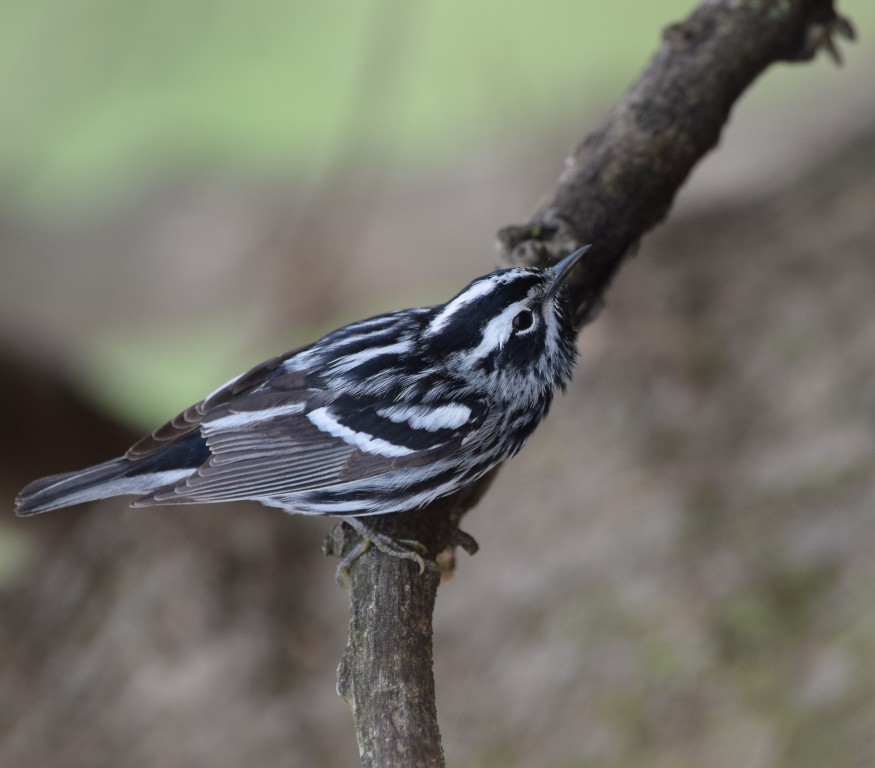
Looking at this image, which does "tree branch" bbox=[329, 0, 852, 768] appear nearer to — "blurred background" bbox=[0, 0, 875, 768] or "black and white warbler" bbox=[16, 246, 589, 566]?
"black and white warbler" bbox=[16, 246, 589, 566]

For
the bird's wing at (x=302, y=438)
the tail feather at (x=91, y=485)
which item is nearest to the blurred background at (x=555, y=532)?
the tail feather at (x=91, y=485)

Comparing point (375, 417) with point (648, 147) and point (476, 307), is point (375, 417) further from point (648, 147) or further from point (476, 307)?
point (648, 147)

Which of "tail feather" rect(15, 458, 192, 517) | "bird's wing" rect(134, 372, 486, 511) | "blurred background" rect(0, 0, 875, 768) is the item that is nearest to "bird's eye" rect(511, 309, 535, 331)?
"bird's wing" rect(134, 372, 486, 511)

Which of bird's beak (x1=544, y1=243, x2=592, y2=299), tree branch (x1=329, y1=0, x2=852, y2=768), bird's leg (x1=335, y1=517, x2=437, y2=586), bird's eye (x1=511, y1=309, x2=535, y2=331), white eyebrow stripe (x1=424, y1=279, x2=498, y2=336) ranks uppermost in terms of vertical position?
tree branch (x1=329, y1=0, x2=852, y2=768)

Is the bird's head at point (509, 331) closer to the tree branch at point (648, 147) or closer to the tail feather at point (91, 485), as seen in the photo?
the tree branch at point (648, 147)

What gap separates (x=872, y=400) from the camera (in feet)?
15.0

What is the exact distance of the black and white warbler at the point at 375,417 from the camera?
2.72m

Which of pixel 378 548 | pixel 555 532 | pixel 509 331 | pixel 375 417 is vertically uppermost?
pixel 555 532

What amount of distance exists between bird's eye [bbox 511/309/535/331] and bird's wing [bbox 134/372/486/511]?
8.9 inches

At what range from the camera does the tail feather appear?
9.46ft

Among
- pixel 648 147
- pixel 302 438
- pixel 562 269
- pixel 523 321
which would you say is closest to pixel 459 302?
pixel 523 321

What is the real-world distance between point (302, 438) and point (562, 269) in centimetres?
81

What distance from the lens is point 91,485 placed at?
2.91 meters

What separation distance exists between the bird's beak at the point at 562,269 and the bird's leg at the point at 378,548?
73cm
